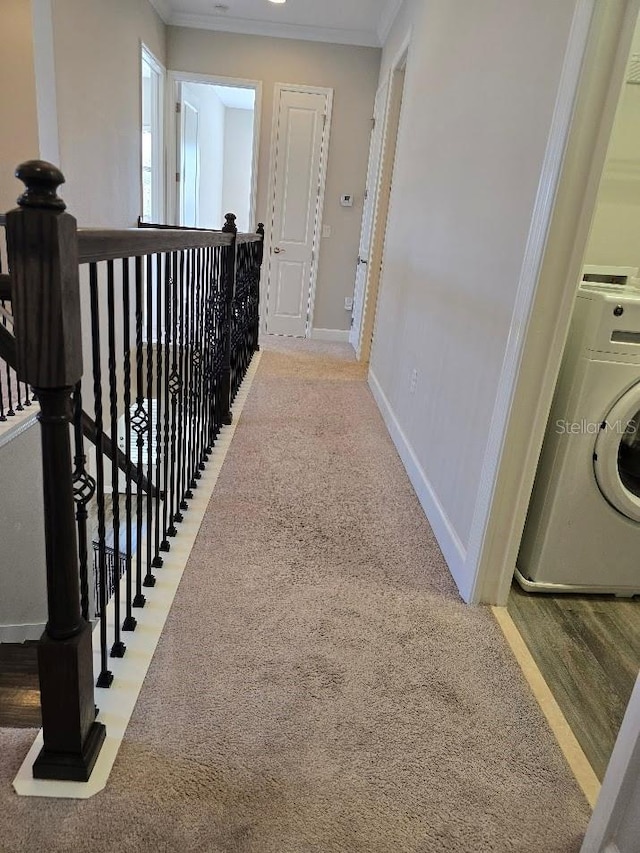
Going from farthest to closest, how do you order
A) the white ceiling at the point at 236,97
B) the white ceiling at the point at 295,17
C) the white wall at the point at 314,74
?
the white ceiling at the point at 236,97
the white wall at the point at 314,74
the white ceiling at the point at 295,17

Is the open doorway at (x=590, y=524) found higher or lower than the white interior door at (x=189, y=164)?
lower

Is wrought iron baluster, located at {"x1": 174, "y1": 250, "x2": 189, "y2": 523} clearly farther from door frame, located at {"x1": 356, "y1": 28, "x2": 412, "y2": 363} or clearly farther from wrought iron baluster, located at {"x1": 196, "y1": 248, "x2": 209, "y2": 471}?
door frame, located at {"x1": 356, "y1": 28, "x2": 412, "y2": 363}

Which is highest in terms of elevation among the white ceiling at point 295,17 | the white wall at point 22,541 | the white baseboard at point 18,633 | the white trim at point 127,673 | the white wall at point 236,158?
the white ceiling at point 295,17

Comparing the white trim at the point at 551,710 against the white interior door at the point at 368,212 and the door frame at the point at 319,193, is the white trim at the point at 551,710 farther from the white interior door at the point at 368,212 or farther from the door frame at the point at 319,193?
the door frame at the point at 319,193

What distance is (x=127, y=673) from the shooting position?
134 cm

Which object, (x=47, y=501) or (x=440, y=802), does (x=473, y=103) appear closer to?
(x=47, y=501)

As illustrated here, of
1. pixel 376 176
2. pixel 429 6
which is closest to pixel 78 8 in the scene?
pixel 429 6

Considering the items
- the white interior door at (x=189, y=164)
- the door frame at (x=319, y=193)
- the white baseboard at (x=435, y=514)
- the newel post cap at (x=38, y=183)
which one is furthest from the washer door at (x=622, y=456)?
the white interior door at (x=189, y=164)

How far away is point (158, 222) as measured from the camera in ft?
18.7

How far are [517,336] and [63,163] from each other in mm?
3025

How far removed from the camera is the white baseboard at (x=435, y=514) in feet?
6.06

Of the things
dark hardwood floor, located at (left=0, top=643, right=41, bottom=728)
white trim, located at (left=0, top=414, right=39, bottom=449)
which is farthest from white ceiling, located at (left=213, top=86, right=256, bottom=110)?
dark hardwood floor, located at (left=0, top=643, right=41, bottom=728)

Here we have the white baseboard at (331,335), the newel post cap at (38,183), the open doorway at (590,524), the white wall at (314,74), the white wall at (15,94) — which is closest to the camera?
the newel post cap at (38,183)

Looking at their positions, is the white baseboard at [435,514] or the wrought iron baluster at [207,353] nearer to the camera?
the white baseboard at [435,514]
